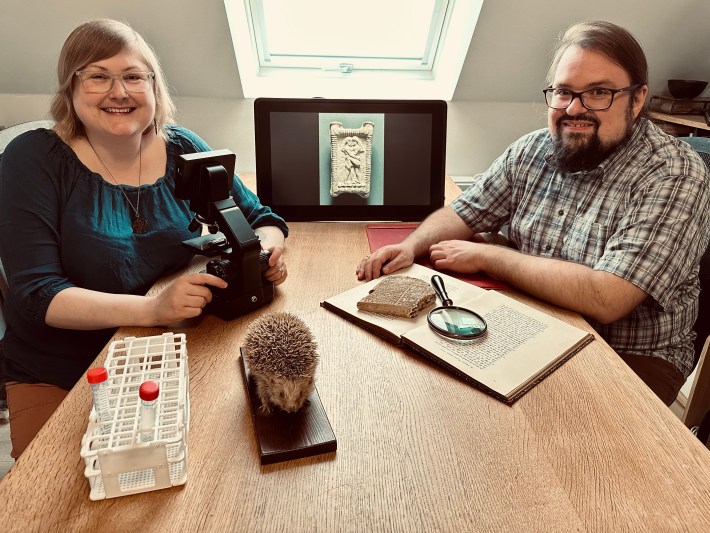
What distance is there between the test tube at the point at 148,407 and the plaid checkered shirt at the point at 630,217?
102 cm

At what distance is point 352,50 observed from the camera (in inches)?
108

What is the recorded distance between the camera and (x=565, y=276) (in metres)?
1.24

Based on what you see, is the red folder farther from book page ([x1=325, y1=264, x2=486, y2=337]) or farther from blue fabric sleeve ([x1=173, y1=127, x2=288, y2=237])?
blue fabric sleeve ([x1=173, y1=127, x2=288, y2=237])

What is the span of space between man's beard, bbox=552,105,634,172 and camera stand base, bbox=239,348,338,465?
3.40 ft

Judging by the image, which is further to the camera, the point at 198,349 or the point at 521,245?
the point at 521,245

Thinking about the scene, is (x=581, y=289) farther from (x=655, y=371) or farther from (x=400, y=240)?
(x=400, y=240)

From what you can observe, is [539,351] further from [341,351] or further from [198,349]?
[198,349]

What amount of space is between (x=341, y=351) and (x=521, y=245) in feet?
2.74

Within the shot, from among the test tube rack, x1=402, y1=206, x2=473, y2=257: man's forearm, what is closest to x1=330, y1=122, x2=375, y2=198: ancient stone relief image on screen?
x1=402, y1=206, x2=473, y2=257: man's forearm

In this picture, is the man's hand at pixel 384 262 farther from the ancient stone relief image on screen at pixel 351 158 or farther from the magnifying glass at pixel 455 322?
the ancient stone relief image on screen at pixel 351 158

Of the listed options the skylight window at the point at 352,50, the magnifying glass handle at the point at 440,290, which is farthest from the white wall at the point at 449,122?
the magnifying glass handle at the point at 440,290

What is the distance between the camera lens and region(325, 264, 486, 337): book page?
1088 mm

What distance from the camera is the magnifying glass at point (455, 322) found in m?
1.04

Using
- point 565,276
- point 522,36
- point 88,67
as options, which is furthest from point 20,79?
point 565,276
